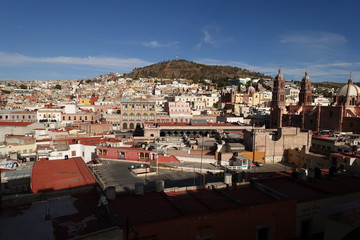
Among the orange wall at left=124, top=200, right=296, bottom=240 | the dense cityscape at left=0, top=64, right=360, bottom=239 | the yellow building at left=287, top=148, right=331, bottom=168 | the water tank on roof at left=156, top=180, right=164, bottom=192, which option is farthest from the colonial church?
the water tank on roof at left=156, top=180, right=164, bottom=192

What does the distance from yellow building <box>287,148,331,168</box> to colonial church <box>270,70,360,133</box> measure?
63.0ft

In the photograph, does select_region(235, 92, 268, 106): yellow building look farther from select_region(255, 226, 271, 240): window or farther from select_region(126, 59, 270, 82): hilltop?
select_region(255, 226, 271, 240): window

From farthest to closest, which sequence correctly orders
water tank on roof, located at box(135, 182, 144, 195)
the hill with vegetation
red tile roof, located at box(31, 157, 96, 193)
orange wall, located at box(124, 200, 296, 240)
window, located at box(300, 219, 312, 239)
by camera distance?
the hill with vegetation → red tile roof, located at box(31, 157, 96, 193) → water tank on roof, located at box(135, 182, 144, 195) → window, located at box(300, 219, 312, 239) → orange wall, located at box(124, 200, 296, 240)

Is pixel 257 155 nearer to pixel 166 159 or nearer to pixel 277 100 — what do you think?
pixel 166 159

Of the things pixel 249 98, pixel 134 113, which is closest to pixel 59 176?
pixel 134 113

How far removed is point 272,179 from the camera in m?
12.9

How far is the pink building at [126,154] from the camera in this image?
2403 cm

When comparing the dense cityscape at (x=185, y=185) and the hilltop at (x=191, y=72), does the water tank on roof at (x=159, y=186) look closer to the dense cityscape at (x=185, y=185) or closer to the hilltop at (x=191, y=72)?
the dense cityscape at (x=185, y=185)

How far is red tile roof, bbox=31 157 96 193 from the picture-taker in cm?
1183

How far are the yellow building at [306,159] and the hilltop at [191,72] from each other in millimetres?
119884

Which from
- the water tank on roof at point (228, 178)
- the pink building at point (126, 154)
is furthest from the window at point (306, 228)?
the pink building at point (126, 154)

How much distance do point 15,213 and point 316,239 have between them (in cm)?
1077

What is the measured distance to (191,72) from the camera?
163 m

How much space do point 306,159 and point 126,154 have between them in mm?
18253
